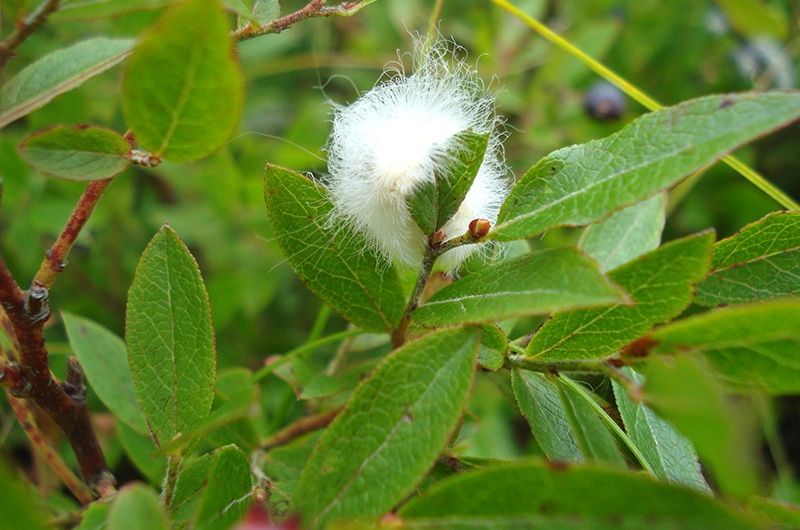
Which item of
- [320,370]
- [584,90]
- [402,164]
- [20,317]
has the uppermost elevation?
[584,90]

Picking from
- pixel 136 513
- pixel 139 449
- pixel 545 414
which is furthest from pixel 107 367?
pixel 545 414

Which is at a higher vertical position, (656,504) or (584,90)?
(584,90)

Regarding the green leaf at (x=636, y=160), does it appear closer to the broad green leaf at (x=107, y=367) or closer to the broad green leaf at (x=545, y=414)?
the broad green leaf at (x=545, y=414)

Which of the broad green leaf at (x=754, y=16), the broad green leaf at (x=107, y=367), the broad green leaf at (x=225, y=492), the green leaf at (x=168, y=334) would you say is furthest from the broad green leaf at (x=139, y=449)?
the broad green leaf at (x=754, y=16)

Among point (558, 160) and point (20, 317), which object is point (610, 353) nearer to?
point (558, 160)

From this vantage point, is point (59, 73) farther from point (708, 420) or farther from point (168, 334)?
point (708, 420)

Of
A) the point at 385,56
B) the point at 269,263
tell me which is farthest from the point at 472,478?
the point at 385,56
